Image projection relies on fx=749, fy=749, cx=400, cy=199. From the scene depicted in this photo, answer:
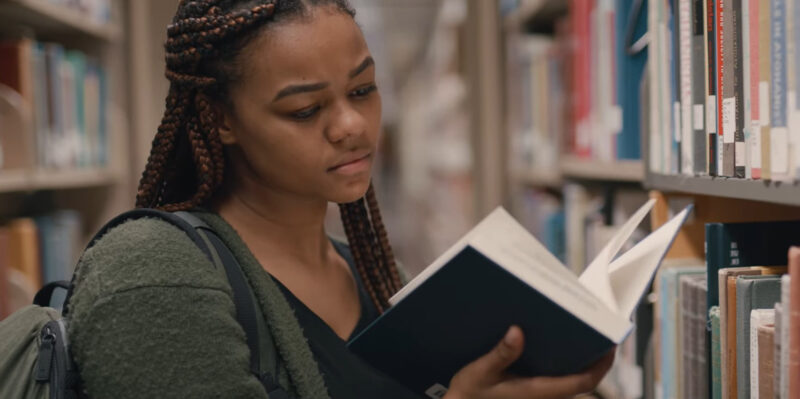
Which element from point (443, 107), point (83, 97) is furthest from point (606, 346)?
point (443, 107)

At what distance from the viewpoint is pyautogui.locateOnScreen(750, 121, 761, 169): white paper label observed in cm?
86

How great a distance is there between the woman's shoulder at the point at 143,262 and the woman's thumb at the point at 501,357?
32 cm

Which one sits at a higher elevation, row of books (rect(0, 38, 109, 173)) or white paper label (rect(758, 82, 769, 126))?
row of books (rect(0, 38, 109, 173))

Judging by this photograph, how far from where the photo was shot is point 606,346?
29.4 inches

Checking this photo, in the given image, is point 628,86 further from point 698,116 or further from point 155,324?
point 155,324

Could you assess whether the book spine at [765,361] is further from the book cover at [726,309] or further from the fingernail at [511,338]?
the fingernail at [511,338]

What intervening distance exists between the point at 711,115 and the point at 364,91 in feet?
1.52

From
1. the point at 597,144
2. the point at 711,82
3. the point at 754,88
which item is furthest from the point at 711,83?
the point at 597,144

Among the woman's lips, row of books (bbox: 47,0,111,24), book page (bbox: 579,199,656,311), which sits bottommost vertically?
book page (bbox: 579,199,656,311)

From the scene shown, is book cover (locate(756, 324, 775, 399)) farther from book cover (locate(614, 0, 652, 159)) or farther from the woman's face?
book cover (locate(614, 0, 652, 159))

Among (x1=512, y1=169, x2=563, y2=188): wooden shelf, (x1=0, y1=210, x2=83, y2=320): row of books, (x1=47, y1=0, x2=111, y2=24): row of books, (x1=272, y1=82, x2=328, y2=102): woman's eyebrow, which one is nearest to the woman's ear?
(x1=272, y1=82, x2=328, y2=102): woman's eyebrow

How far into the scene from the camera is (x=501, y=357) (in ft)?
2.64

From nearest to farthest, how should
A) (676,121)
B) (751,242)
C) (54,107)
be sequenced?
(751,242)
(676,121)
(54,107)

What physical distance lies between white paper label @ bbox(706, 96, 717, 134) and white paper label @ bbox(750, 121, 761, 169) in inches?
3.8
